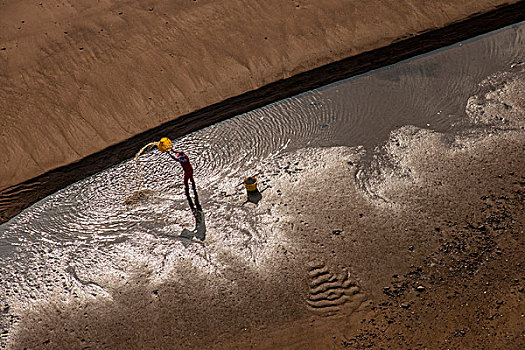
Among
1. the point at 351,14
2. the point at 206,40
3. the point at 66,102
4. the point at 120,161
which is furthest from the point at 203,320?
the point at 351,14

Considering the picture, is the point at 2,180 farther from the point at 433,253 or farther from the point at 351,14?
the point at 351,14

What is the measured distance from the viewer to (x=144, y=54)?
355 inches

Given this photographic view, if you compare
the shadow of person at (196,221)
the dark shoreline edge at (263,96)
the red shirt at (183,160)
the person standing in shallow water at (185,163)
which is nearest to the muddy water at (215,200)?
the shadow of person at (196,221)

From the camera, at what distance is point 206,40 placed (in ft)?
30.4

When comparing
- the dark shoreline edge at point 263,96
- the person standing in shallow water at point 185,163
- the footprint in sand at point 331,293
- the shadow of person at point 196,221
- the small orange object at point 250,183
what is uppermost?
the dark shoreline edge at point 263,96

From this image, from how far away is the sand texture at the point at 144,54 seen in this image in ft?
26.3

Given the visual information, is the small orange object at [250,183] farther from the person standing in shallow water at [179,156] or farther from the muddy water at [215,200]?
the person standing in shallow water at [179,156]

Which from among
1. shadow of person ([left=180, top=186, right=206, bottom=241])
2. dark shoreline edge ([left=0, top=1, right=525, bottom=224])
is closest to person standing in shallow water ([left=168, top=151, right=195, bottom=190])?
shadow of person ([left=180, top=186, right=206, bottom=241])

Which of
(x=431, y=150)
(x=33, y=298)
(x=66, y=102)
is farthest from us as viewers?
(x=66, y=102)

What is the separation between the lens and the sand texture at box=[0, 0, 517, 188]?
801cm

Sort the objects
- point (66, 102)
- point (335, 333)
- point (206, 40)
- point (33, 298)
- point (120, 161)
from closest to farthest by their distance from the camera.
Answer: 1. point (335, 333)
2. point (33, 298)
3. point (120, 161)
4. point (66, 102)
5. point (206, 40)

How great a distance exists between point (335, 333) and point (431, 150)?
347 cm

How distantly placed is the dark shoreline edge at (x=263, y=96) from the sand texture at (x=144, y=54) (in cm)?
13

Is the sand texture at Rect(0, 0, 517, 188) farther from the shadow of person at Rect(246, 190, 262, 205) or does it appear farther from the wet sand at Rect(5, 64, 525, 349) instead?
the wet sand at Rect(5, 64, 525, 349)
